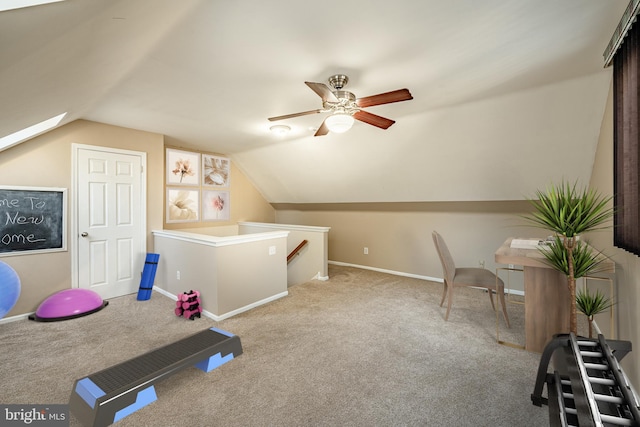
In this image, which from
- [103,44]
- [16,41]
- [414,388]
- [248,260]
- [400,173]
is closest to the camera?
[16,41]

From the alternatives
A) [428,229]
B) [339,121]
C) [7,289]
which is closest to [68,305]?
[7,289]

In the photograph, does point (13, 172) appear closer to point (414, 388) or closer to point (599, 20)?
point (414, 388)

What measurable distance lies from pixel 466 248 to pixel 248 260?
345 cm

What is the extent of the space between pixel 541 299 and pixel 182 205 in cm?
528

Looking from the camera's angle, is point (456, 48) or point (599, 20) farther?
point (456, 48)

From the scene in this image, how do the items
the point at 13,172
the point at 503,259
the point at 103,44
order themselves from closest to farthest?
the point at 103,44, the point at 503,259, the point at 13,172

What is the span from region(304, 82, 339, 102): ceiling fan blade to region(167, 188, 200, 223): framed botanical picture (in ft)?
12.7

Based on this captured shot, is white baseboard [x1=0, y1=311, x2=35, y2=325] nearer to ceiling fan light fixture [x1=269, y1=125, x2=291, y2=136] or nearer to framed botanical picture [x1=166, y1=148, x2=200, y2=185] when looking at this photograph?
framed botanical picture [x1=166, y1=148, x2=200, y2=185]

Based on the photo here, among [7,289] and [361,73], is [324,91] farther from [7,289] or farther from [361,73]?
[7,289]

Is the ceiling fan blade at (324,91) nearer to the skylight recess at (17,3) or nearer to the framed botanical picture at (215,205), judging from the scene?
the skylight recess at (17,3)

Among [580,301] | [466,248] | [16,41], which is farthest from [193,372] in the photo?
[466,248]

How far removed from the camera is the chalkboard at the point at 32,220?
10.4 feet

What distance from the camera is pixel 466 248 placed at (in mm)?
4605


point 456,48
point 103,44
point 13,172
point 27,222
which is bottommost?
point 27,222
